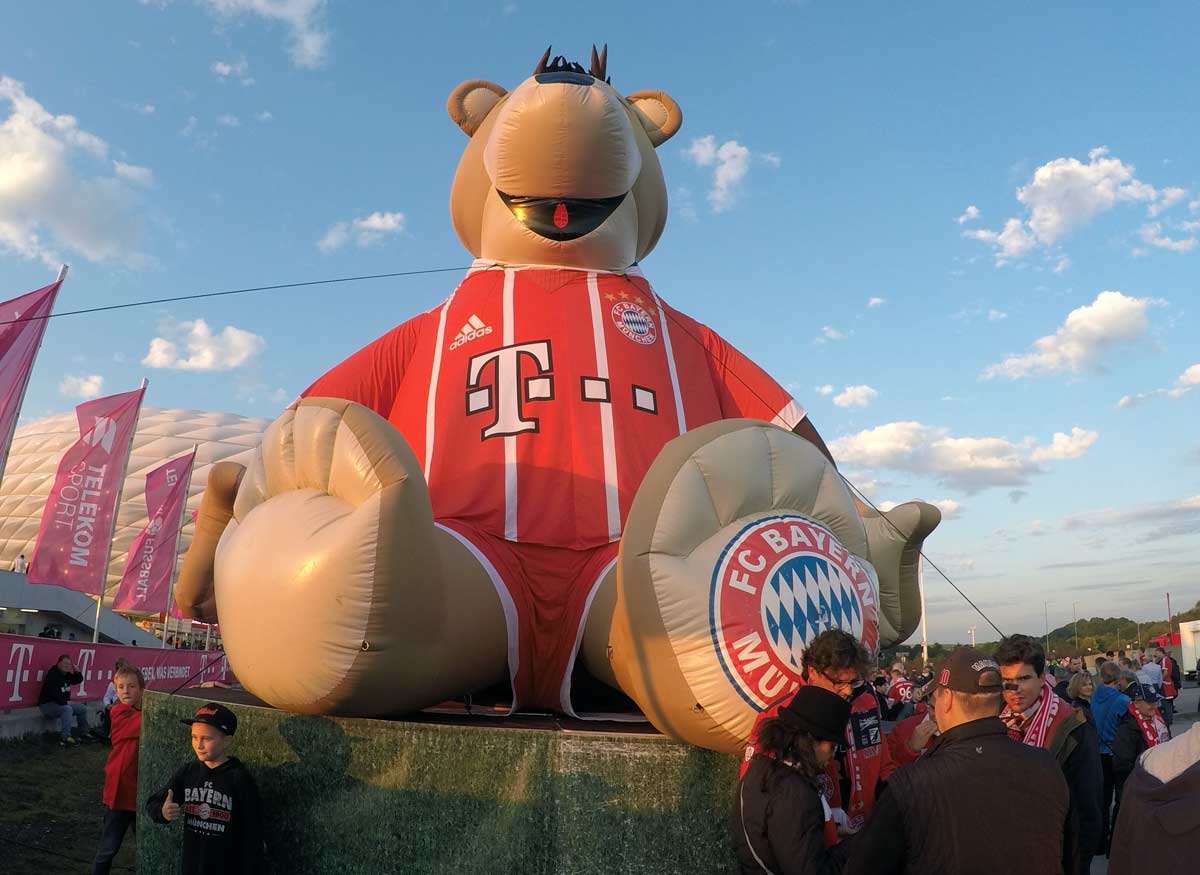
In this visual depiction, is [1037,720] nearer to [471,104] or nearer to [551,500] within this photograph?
[551,500]

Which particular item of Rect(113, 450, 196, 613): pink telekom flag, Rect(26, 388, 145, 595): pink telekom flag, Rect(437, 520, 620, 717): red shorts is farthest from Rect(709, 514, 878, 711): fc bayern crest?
Rect(113, 450, 196, 613): pink telekom flag

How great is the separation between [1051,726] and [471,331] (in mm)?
3317

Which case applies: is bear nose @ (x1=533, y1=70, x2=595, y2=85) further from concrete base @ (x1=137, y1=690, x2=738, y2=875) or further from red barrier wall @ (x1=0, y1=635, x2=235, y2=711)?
red barrier wall @ (x1=0, y1=635, x2=235, y2=711)

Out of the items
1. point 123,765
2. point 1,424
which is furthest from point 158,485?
point 123,765

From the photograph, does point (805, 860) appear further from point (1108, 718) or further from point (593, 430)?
point (1108, 718)

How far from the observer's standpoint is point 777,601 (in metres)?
3.16

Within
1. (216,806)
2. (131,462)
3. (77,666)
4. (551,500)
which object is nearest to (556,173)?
(551,500)

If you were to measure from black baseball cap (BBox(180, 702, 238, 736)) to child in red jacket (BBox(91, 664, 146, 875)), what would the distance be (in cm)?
164

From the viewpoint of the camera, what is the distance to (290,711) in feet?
12.7

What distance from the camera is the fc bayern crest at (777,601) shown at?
3078mm

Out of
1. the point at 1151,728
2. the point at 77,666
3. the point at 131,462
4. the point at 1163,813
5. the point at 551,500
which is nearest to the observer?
the point at 1163,813

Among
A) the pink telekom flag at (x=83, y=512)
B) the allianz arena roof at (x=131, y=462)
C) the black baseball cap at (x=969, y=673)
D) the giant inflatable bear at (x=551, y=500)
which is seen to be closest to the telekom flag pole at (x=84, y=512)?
the pink telekom flag at (x=83, y=512)

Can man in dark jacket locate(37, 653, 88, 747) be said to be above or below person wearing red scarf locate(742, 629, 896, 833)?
above

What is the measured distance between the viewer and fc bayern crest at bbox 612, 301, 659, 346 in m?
5.05
